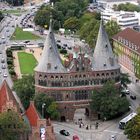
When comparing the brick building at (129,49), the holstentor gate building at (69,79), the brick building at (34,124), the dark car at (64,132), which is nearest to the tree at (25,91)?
the holstentor gate building at (69,79)

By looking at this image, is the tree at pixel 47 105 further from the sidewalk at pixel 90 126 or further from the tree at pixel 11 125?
the tree at pixel 11 125

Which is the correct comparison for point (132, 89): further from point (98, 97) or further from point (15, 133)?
point (15, 133)

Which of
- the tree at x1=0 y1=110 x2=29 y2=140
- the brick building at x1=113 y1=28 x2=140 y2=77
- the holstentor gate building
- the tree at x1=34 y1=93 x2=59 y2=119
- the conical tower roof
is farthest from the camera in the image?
the brick building at x1=113 y1=28 x2=140 y2=77

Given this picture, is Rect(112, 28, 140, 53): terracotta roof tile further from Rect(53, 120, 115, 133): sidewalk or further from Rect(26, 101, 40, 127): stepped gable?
Rect(26, 101, 40, 127): stepped gable

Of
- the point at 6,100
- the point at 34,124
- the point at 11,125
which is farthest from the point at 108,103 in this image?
the point at 11,125

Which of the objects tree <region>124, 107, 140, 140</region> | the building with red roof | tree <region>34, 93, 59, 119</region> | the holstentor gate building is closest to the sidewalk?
tree <region>34, 93, 59, 119</region>

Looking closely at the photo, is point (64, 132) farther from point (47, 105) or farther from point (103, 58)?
point (103, 58)
